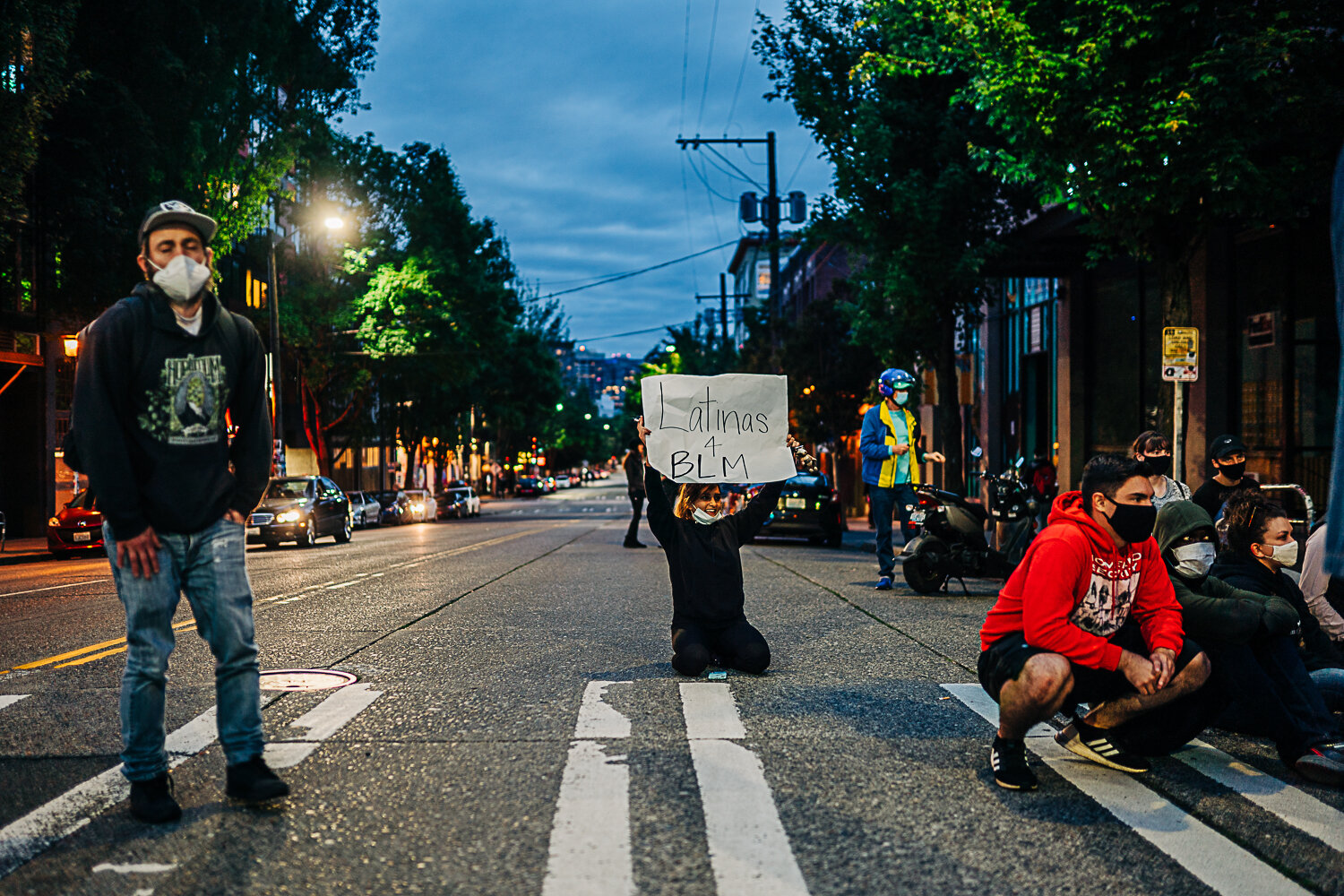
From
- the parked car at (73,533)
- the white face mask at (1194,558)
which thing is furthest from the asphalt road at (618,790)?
the parked car at (73,533)

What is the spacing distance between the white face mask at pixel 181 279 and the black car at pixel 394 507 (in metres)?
41.3

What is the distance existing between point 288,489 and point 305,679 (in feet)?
62.9

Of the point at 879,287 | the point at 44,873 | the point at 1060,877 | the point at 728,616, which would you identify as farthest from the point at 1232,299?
the point at 44,873

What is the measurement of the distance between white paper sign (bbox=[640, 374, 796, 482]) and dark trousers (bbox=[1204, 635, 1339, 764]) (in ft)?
8.60

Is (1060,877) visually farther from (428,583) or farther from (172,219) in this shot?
(428,583)

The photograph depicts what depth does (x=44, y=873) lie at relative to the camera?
3525 mm

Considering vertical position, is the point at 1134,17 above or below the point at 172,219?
above

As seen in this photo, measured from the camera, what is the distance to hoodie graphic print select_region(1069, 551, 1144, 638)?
4.68m

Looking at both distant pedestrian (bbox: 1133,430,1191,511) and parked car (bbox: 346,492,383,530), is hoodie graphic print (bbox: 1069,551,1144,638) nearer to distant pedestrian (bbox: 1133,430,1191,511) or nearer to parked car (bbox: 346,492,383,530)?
distant pedestrian (bbox: 1133,430,1191,511)

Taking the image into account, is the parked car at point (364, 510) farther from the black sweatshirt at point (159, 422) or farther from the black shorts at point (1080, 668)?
the black shorts at point (1080, 668)

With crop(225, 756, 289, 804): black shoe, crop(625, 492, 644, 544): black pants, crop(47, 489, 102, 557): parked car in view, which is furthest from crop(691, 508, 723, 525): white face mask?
crop(47, 489, 102, 557): parked car

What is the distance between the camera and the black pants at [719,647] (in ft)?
22.6

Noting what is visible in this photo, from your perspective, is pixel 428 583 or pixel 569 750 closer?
pixel 569 750

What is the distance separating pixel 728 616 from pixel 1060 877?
3.55 meters
